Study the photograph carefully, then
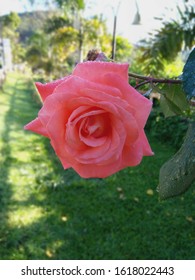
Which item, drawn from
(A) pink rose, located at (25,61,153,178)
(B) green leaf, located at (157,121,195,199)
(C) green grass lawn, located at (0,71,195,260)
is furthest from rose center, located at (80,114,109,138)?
(C) green grass lawn, located at (0,71,195,260)

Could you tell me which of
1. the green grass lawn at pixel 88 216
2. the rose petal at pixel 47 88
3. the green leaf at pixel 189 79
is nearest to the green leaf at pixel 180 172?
the green leaf at pixel 189 79

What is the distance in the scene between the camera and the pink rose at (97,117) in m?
0.41

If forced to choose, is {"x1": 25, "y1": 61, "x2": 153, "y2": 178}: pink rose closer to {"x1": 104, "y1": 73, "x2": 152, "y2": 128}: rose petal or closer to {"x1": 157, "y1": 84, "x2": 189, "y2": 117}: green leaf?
{"x1": 104, "y1": 73, "x2": 152, "y2": 128}: rose petal

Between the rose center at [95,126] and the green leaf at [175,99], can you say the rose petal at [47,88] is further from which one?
the green leaf at [175,99]

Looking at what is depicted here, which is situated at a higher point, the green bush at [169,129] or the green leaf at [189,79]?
the green leaf at [189,79]

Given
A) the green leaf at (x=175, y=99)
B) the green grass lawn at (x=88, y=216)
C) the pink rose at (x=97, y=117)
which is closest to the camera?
the pink rose at (x=97, y=117)

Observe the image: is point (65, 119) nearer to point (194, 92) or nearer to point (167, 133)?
point (194, 92)

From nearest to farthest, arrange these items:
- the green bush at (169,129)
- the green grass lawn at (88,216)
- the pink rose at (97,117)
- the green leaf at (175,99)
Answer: the pink rose at (97,117) → the green leaf at (175,99) → the green grass lawn at (88,216) → the green bush at (169,129)

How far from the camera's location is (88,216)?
10.5 ft

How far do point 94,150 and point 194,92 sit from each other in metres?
0.16

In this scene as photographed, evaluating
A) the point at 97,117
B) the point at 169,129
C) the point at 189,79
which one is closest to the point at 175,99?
the point at 189,79

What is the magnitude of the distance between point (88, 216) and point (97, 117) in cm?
286

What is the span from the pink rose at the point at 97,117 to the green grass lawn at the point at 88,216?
233 cm
